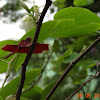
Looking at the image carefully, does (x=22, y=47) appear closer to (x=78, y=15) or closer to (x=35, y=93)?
(x=78, y=15)

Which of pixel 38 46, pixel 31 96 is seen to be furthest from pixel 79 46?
pixel 38 46

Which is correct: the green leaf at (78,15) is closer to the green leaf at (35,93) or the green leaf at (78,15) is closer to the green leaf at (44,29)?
the green leaf at (44,29)

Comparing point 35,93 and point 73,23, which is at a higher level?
point 73,23

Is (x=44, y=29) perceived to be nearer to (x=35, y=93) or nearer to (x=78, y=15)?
(x=78, y=15)

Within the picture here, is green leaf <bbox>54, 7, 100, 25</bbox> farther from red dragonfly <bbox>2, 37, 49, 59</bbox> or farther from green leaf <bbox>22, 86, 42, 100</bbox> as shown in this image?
green leaf <bbox>22, 86, 42, 100</bbox>

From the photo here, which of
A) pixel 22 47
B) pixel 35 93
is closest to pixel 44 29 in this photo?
pixel 22 47

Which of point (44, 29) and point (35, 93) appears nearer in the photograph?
point (44, 29)

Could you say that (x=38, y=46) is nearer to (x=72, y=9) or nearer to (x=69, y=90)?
(x=72, y=9)

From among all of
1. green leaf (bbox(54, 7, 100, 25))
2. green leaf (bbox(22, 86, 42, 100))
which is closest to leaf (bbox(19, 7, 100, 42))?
green leaf (bbox(54, 7, 100, 25))
